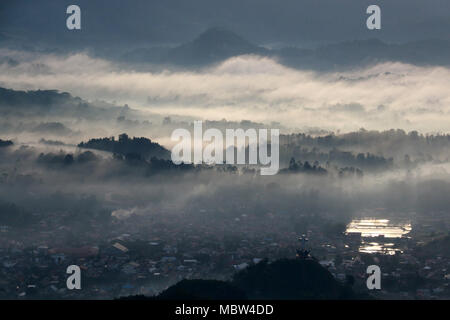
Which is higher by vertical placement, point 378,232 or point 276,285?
point 276,285

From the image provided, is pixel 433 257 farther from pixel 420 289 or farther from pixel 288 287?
pixel 288 287

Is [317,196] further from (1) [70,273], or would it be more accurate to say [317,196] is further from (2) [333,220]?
(1) [70,273]

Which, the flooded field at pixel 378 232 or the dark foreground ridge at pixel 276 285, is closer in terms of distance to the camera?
the dark foreground ridge at pixel 276 285

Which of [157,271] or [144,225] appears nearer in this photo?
[157,271]

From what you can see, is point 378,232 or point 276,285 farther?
point 378,232

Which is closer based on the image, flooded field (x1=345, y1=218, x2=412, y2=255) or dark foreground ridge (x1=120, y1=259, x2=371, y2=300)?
dark foreground ridge (x1=120, y1=259, x2=371, y2=300)

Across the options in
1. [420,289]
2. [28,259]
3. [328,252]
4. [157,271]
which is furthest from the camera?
[328,252]
